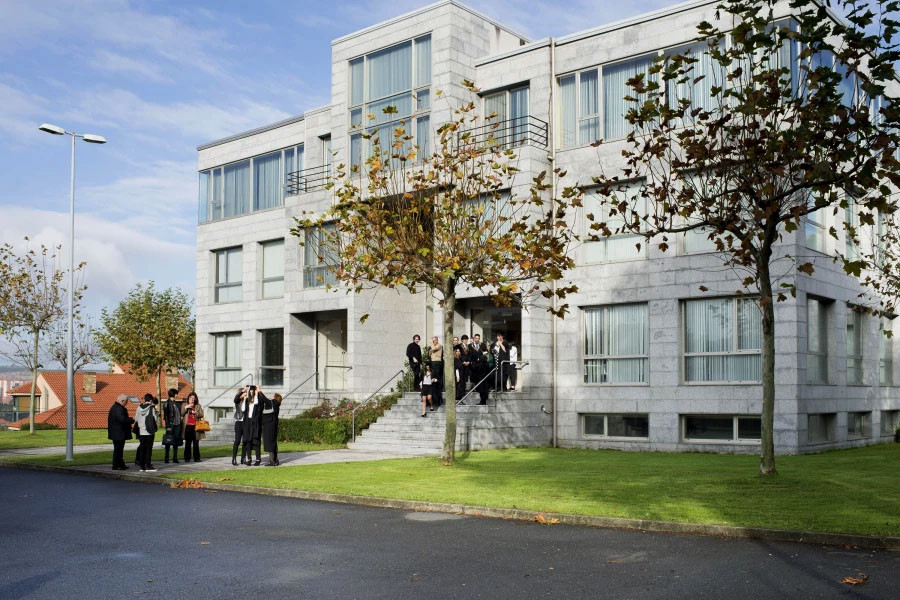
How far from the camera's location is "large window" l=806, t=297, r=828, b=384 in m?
23.8

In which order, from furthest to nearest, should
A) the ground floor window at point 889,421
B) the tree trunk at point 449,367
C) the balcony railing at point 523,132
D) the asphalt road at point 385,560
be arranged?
the ground floor window at point 889,421, the balcony railing at point 523,132, the tree trunk at point 449,367, the asphalt road at point 385,560

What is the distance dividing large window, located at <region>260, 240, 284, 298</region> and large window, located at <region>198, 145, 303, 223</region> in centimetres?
161

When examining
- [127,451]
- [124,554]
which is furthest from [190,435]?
[124,554]

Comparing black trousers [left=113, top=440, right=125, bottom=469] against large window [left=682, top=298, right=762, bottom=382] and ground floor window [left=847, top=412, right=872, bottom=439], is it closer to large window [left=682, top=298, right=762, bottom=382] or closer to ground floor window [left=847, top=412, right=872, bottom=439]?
large window [left=682, top=298, right=762, bottom=382]

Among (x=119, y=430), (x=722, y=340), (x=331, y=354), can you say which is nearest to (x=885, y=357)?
(x=722, y=340)

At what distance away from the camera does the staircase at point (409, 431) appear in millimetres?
23531

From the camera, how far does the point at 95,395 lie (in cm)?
7850

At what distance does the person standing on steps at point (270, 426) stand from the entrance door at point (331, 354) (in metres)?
12.5

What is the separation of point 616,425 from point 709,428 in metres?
2.64

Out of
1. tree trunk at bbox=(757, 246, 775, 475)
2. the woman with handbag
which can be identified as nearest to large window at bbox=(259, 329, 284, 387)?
the woman with handbag

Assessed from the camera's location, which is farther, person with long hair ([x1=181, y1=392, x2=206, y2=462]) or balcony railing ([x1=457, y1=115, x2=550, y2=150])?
balcony railing ([x1=457, y1=115, x2=550, y2=150])

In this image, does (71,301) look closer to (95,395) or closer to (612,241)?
Result: (612,241)

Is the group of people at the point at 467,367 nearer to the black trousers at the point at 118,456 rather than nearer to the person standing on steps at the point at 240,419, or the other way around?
the person standing on steps at the point at 240,419

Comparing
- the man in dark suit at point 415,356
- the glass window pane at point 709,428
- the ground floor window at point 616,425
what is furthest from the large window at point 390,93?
the glass window pane at point 709,428
